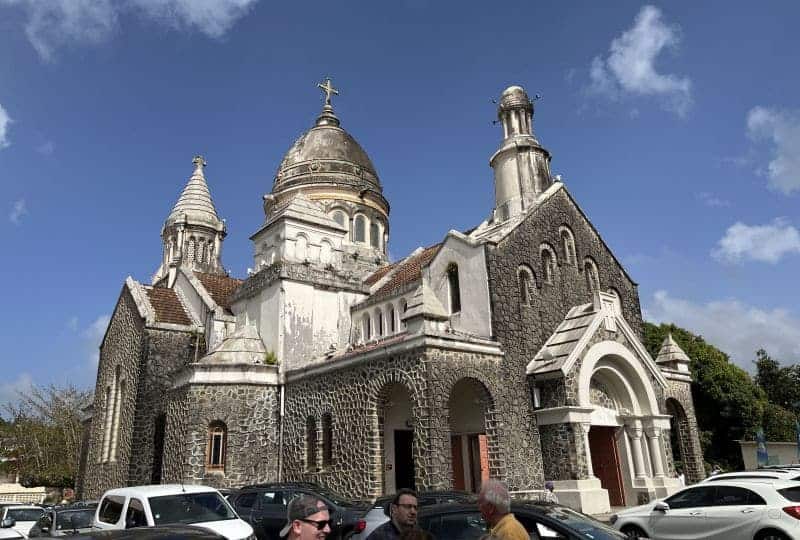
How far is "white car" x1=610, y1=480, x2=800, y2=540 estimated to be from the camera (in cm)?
1018

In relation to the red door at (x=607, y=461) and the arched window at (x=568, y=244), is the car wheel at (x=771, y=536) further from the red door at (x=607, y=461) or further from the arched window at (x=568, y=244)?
the arched window at (x=568, y=244)

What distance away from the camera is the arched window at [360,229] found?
3325 cm

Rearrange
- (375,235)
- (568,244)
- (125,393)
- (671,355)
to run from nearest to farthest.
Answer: (568,244) < (671,355) < (125,393) < (375,235)

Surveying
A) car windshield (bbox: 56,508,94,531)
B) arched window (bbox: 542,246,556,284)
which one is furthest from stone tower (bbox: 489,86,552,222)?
car windshield (bbox: 56,508,94,531)

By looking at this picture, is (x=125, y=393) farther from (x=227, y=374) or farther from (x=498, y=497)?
(x=498, y=497)

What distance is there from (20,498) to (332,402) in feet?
88.1

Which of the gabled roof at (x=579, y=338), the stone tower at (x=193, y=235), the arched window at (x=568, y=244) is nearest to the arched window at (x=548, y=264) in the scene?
the arched window at (x=568, y=244)

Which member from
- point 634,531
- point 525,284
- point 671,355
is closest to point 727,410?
point 671,355

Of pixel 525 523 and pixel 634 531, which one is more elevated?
pixel 525 523

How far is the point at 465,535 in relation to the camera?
23.1 ft

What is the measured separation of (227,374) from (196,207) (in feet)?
64.3

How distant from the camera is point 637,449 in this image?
20.5 metres

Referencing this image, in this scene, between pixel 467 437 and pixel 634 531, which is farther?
pixel 467 437

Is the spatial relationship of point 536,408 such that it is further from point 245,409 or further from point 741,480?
point 245,409
